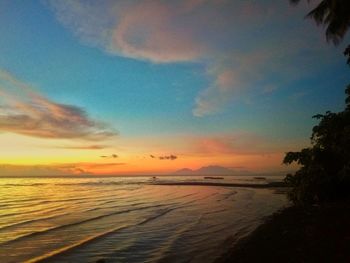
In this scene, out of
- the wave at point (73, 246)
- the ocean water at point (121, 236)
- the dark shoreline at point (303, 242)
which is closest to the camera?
the dark shoreline at point (303, 242)

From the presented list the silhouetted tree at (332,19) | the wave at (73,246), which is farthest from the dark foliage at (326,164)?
the wave at (73,246)

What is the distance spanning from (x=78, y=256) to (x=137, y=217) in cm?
1212

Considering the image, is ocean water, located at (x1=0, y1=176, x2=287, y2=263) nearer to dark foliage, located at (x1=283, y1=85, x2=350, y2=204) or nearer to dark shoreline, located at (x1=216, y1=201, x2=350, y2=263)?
dark shoreline, located at (x1=216, y1=201, x2=350, y2=263)

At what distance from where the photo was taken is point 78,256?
1411 cm

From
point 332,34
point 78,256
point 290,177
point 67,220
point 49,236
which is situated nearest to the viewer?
point 78,256

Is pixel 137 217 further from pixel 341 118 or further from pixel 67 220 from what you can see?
pixel 341 118

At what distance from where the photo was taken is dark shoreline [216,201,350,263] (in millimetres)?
10203

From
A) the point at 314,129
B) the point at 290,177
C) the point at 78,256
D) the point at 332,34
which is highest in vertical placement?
the point at 332,34

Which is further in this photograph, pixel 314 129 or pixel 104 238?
pixel 314 129

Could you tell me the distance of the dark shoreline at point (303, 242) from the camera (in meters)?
10.2

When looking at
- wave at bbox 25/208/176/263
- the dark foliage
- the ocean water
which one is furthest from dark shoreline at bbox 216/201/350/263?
wave at bbox 25/208/176/263

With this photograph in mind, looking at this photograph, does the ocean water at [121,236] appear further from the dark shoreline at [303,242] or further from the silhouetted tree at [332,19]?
the silhouetted tree at [332,19]

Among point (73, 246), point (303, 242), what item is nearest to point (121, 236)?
point (73, 246)

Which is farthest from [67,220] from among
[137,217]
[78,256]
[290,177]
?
[290,177]
